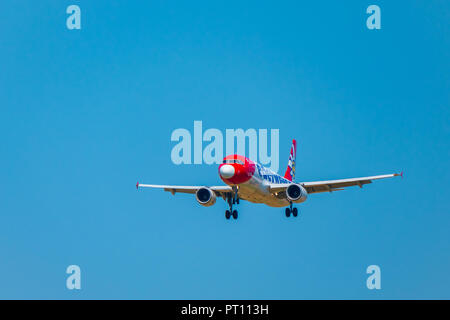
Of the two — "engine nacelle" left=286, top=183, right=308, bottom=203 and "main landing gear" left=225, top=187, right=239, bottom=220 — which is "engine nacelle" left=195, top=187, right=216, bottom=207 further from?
"engine nacelle" left=286, top=183, right=308, bottom=203

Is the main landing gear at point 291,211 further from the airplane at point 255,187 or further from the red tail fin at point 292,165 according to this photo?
the red tail fin at point 292,165

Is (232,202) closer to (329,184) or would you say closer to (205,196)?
(205,196)

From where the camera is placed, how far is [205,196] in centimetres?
8469

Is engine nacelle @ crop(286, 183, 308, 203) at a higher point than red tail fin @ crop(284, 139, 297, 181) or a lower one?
lower

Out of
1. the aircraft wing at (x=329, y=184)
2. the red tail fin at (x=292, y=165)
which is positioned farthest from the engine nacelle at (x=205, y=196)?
the red tail fin at (x=292, y=165)

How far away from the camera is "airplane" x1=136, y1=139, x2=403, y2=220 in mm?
77750

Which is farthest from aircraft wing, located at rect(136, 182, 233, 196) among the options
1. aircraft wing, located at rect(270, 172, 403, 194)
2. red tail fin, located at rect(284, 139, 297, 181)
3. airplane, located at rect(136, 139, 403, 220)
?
red tail fin, located at rect(284, 139, 297, 181)

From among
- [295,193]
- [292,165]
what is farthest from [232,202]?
[292,165]

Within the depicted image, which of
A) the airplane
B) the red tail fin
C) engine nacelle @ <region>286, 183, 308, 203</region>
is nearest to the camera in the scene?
the airplane

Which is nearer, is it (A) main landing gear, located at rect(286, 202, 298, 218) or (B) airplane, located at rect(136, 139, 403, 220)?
(B) airplane, located at rect(136, 139, 403, 220)

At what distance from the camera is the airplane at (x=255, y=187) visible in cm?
7775
